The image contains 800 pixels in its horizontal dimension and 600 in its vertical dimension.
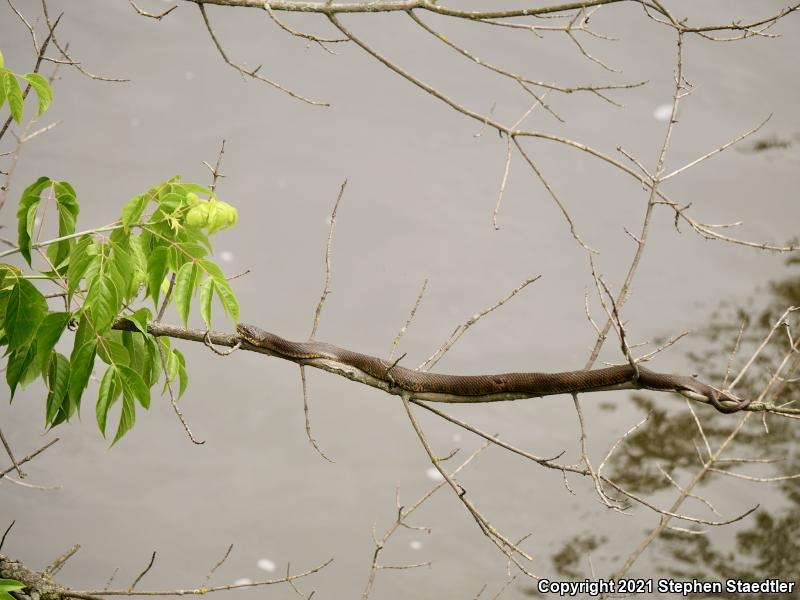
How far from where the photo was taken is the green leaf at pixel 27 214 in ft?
5.07

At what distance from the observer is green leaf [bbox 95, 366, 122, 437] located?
4.79ft

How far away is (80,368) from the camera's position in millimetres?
1446

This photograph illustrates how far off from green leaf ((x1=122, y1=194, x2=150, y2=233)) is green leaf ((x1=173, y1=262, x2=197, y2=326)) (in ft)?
0.50

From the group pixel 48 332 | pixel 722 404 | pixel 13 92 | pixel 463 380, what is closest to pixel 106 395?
pixel 48 332

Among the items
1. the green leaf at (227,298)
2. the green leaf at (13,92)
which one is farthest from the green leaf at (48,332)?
the green leaf at (13,92)

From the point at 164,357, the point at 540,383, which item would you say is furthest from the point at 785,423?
the point at 164,357

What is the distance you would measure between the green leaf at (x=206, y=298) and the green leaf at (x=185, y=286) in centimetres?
2

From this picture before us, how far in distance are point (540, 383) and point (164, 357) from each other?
3.24 feet

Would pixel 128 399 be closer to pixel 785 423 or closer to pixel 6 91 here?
pixel 6 91

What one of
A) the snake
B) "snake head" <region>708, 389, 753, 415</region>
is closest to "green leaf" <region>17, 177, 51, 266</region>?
the snake

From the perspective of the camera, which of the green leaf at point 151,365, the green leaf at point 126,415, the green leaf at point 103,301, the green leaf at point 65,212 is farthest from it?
the green leaf at point 151,365

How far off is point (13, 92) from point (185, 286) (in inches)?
20.5

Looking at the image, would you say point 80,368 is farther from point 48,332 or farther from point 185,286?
point 185,286

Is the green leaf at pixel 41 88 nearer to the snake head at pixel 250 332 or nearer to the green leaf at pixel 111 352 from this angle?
the green leaf at pixel 111 352
